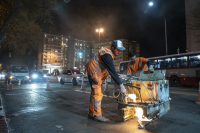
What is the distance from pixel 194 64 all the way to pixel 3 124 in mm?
17182

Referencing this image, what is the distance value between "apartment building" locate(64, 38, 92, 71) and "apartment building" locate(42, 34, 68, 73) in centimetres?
472

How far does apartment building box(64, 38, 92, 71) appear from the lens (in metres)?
88.9

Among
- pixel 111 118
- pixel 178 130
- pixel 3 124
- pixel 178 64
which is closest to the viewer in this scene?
pixel 178 130

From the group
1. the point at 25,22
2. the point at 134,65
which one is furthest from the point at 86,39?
the point at 134,65

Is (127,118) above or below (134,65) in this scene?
below

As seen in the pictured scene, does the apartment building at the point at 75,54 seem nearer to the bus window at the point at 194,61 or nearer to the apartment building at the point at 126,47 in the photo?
the apartment building at the point at 126,47

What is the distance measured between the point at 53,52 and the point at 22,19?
205ft

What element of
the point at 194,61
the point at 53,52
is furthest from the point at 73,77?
the point at 53,52

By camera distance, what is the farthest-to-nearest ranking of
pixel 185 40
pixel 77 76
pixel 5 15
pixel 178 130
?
1. pixel 185 40
2. pixel 77 76
3. pixel 5 15
4. pixel 178 130

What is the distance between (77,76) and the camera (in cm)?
1639

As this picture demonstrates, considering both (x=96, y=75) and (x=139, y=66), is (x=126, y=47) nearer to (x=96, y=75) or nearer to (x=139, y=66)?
(x=139, y=66)

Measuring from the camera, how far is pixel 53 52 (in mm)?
77500

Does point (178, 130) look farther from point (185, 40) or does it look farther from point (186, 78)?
point (185, 40)

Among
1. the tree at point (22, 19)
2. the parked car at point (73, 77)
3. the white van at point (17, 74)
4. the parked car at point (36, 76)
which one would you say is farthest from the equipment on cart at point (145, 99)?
the parked car at point (36, 76)
